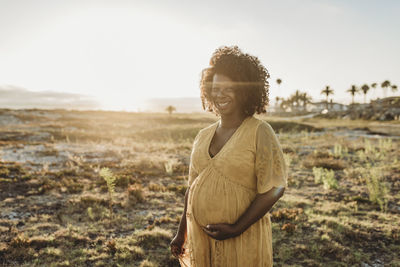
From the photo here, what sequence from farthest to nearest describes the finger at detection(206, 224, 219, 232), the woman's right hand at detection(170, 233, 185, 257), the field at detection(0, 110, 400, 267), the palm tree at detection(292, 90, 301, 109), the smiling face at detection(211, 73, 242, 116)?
the palm tree at detection(292, 90, 301, 109) < the field at detection(0, 110, 400, 267) < the woman's right hand at detection(170, 233, 185, 257) < the smiling face at detection(211, 73, 242, 116) < the finger at detection(206, 224, 219, 232)

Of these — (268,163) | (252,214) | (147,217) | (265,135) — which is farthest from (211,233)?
(147,217)

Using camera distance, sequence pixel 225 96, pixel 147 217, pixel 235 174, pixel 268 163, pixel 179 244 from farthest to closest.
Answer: pixel 147 217
pixel 179 244
pixel 225 96
pixel 235 174
pixel 268 163

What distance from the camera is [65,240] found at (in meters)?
6.02

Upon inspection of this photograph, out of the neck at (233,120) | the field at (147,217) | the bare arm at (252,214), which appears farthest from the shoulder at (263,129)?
the field at (147,217)

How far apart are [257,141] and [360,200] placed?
8.01m

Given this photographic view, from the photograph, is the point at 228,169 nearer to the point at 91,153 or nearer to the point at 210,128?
the point at 210,128

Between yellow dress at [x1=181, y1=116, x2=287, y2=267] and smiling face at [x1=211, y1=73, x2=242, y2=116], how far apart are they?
0.52 ft

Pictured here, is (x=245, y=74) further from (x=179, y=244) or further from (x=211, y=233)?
(x=179, y=244)

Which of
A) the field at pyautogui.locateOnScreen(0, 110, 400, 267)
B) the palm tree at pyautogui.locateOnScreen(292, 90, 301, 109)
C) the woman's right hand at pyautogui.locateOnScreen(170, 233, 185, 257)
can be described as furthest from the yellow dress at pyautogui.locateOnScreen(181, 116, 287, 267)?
the palm tree at pyautogui.locateOnScreen(292, 90, 301, 109)

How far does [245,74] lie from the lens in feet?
7.68

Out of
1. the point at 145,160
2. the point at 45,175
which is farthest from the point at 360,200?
the point at 45,175

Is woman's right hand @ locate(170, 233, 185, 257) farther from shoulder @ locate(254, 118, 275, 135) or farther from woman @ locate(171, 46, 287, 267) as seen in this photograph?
shoulder @ locate(254, 118, 275, 135)

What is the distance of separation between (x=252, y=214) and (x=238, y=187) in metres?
0.23

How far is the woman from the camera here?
6.77ft
